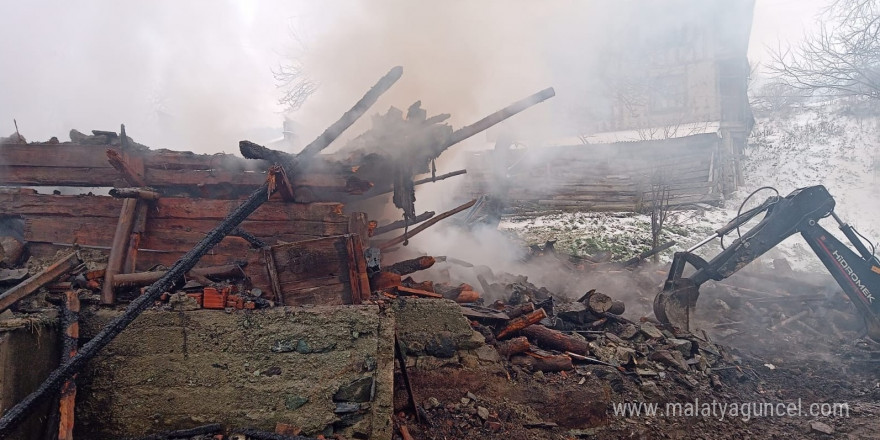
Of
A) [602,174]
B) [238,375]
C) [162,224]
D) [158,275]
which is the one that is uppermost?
[602,174]

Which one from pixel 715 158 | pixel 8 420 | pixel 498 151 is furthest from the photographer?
pixel 498 151

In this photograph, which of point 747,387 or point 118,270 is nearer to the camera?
point 118,270

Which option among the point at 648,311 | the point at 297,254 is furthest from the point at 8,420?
the point at 648,311

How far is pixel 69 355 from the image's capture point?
3.42 m

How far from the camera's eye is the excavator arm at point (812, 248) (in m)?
6.68

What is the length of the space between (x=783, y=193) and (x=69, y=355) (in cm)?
1953

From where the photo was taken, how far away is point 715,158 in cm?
1658

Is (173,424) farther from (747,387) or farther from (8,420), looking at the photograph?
(747,387)

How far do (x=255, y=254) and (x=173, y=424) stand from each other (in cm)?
152

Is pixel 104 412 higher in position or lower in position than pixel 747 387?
higher

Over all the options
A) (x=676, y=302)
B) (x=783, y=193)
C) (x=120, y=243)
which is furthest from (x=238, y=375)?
(x=783, y=193)

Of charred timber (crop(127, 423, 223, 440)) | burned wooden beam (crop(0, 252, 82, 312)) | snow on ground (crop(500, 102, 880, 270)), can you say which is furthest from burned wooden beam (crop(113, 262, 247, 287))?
snow on ground (crop(500, 102, 880, 270))

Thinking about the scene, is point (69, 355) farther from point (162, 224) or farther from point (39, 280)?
point (162, 224)

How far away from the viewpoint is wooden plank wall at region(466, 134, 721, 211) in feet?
53.8
